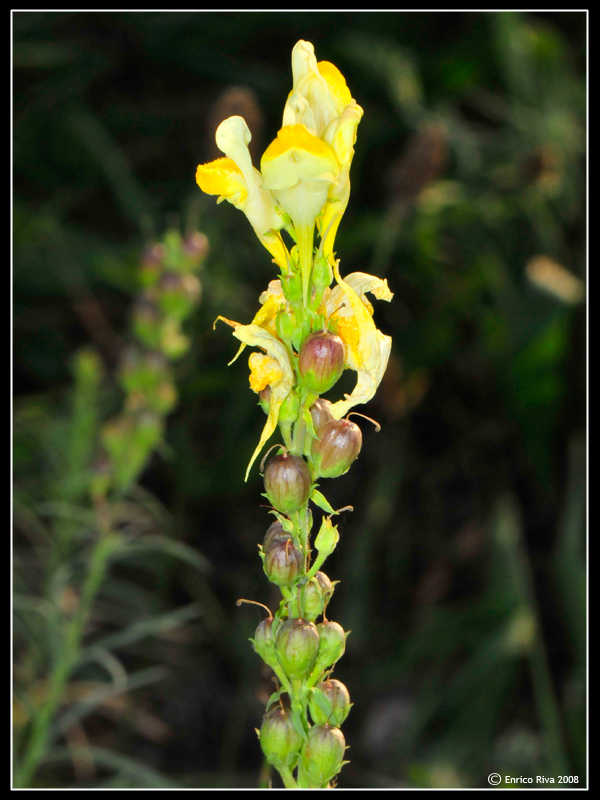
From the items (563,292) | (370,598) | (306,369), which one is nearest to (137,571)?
(370,598)

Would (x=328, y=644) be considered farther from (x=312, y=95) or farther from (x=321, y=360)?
(x=312, y=95)

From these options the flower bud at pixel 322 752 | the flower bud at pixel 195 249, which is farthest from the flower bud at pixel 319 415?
the flower bud at pixel 195 249

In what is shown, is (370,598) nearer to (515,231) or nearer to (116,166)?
(515,231)

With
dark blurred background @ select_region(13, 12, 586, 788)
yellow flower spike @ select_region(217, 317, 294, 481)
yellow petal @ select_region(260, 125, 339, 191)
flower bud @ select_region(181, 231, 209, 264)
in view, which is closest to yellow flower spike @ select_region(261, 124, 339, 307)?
yellow petal @ select_region(260, 125, 339, 191)

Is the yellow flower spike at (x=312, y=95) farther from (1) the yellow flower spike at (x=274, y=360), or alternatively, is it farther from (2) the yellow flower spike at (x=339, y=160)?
(1) the yellow flower spike at (x=274, y=360)

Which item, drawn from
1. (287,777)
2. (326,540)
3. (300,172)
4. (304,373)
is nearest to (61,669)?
(287,777)

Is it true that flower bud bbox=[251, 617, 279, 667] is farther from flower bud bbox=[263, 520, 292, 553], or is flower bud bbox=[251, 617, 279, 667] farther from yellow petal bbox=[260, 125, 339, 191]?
yellow petal bbox=[260, 125, 339, 191]
